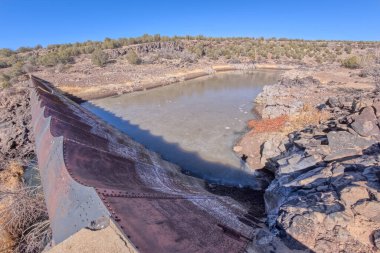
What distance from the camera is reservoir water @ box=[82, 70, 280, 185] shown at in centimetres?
1364

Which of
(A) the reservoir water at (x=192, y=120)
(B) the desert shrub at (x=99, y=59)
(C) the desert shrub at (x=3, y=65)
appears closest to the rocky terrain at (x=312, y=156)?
(A) the reservoir water at (x=192, y=120)

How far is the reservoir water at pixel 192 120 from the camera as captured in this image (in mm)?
13641

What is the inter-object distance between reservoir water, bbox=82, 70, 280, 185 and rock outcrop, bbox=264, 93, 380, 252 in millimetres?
3287

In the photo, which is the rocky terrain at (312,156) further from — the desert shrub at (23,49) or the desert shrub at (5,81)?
the desert shrub at (23,49)

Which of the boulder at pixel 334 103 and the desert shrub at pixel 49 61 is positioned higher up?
the desert shrub at pixel 49 61

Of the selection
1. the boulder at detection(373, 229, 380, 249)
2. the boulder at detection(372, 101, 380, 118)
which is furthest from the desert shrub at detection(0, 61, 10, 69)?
the boulder at detection(373, 229, 380, 249)

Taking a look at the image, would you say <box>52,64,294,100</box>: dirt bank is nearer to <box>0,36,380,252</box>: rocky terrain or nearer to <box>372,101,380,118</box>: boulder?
<box>0,36,380,252</box>: rocky terrain

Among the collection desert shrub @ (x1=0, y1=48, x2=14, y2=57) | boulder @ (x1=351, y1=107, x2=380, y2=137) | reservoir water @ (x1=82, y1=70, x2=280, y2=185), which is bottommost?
reservoir water @ (x1=82, y1=70, x2=280, y2=185)

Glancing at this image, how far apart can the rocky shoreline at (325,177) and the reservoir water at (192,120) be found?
161 centimetres

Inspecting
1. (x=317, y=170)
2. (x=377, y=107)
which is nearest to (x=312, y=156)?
(x=317, y=170)

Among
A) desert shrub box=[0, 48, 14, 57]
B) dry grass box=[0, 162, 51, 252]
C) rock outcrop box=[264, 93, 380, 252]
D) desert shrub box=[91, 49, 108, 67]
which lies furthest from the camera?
desert shrub box=[0, 48, 14, 57]

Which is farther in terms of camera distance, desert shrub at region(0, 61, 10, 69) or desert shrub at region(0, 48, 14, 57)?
desert shrub at region(0, 48, 14, 57)

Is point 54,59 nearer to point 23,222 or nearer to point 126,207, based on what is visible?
point 23,222

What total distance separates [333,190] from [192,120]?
14150 millimetres
